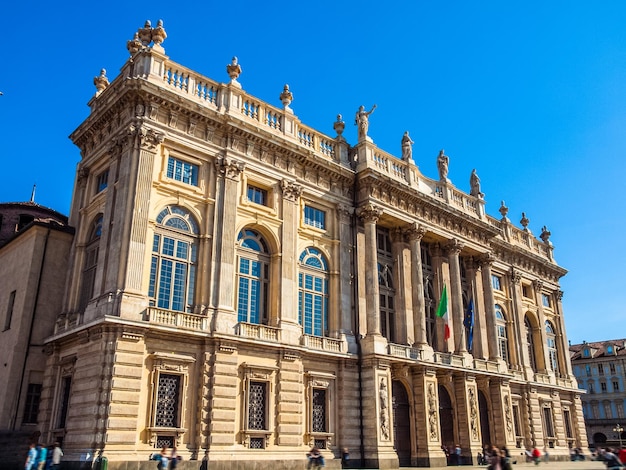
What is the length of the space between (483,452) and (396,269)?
11.9 m

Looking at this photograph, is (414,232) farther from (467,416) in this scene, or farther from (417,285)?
(467,416)

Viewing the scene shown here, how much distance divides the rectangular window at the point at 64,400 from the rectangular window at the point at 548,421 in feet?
111

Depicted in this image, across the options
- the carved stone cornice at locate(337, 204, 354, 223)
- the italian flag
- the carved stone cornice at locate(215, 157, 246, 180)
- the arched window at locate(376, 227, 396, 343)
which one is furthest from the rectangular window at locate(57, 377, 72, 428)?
the italian flag

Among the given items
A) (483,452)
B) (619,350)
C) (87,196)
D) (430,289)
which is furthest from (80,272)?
(619,350)

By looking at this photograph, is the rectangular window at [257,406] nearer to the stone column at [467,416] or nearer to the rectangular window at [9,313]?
the rectangular window at [9,313]

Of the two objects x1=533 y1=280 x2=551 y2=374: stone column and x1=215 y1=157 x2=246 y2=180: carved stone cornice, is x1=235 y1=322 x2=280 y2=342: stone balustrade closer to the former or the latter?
x1=215 y1=157 x2=246 y2=180: carved stone cornice

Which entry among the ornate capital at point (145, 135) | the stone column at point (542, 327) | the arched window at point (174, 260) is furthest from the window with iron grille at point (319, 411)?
the stone column at point (542, 327)

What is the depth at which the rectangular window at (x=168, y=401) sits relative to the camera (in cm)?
2283

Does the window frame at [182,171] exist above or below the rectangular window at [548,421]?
above

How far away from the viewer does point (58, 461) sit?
20453 mm

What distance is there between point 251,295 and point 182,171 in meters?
6.50

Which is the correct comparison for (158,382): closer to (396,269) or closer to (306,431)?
(306,431)

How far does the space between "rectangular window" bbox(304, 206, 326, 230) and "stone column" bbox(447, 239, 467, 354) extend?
10025 millimetres

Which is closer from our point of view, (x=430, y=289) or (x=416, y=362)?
(x=416, y=362)
